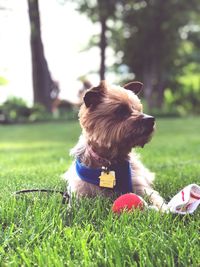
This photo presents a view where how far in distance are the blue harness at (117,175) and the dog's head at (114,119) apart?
176 millimetres

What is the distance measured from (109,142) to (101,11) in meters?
29.2

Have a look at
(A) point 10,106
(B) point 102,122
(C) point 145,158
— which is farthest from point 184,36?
(B) point 102,122

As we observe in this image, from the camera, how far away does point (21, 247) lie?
3217 millimetres

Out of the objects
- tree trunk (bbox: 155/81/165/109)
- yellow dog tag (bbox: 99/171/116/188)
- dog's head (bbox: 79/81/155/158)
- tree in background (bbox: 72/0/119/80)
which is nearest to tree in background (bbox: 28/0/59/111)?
tree in background (bbox: 72/0/119/80)

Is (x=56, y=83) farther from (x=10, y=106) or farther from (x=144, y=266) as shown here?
(x=144, y=266)

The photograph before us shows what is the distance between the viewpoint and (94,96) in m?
5.18

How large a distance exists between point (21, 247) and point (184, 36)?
43.2m

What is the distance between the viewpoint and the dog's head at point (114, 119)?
496cm

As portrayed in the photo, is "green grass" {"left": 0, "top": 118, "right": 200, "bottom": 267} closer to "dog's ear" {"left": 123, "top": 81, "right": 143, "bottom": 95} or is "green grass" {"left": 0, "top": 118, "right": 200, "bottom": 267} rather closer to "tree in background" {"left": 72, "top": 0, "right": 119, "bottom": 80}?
"dog's ear" {"left": 123, "top": 81, "right": 143, "bottom": 95}

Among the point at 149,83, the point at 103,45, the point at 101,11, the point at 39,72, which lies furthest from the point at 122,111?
the point at 149,83

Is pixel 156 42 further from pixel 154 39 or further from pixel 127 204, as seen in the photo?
pixel 127 204

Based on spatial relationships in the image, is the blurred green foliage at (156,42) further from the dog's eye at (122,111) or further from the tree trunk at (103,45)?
the dog's eye at (122,111)

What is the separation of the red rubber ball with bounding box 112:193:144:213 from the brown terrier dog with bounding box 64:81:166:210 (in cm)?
59

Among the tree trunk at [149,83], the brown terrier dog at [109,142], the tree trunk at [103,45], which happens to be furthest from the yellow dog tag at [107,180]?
the tree trunk at [149,83]
